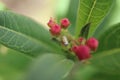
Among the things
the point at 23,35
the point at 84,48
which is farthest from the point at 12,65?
the point at 84,48

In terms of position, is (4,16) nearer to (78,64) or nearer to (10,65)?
(78,64)

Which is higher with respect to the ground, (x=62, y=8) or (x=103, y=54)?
(x=103, y=54)

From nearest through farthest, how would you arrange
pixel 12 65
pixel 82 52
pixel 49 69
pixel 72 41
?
pixel 49 69 < pixel 82 52 < pixel 72 41 < pixel 12 65

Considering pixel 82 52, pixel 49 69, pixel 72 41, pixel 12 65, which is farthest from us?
pixel 12 65

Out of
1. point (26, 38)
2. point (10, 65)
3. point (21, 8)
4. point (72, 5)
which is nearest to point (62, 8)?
point (72, 5)

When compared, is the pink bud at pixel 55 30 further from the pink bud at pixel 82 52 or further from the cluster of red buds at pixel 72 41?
the pink bud at pixel 82 52

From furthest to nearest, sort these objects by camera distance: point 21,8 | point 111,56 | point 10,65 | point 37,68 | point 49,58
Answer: point 21,8 < point 10,65 < point 111,56 < point 49,58 < point 37,68

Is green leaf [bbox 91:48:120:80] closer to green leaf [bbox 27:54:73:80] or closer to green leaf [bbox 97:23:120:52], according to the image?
green leaf [bbox 97:23:120:52]

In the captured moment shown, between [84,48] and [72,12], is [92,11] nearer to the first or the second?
[84,48]
